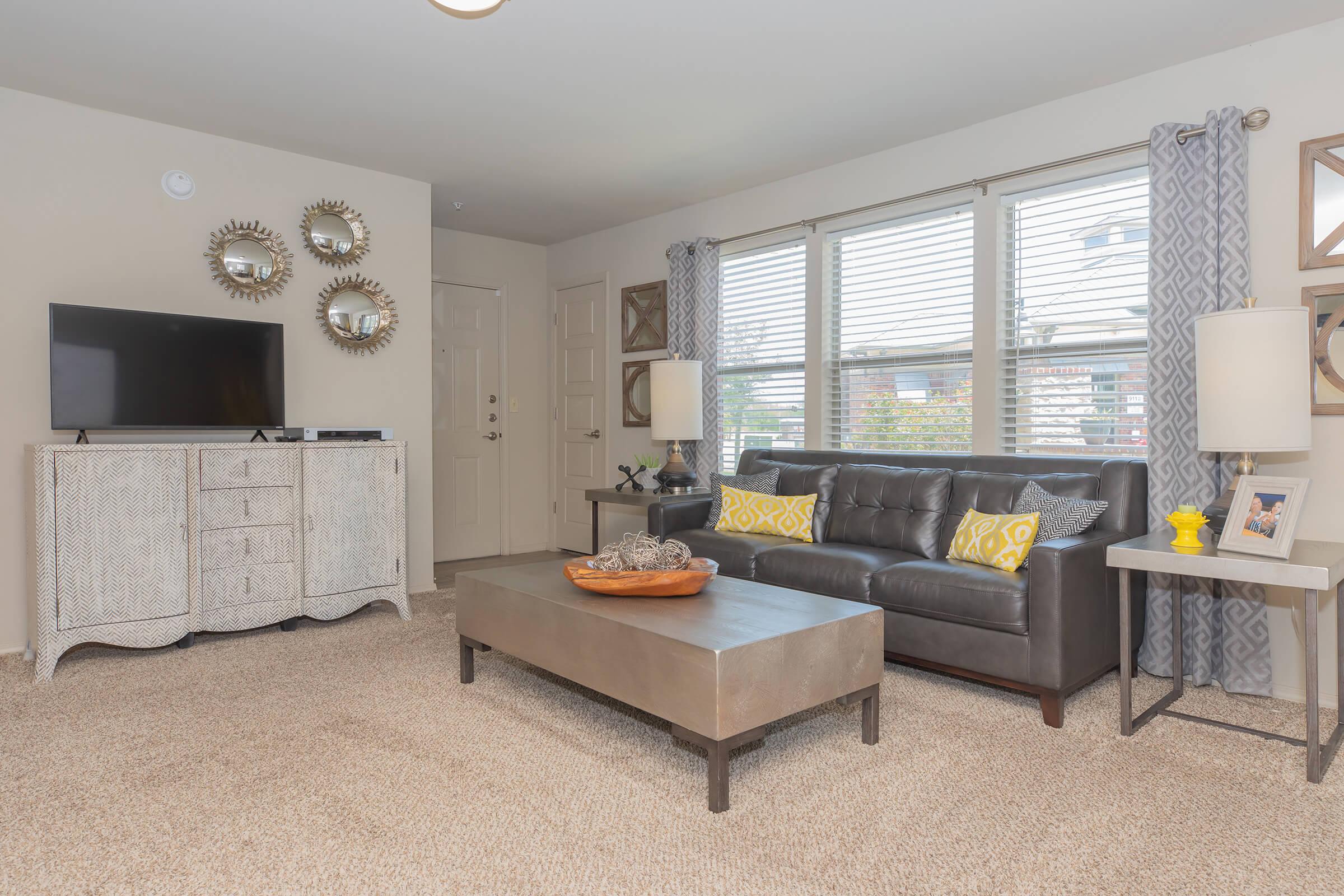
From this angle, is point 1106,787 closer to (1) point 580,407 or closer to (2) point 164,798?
(2) point 164,798

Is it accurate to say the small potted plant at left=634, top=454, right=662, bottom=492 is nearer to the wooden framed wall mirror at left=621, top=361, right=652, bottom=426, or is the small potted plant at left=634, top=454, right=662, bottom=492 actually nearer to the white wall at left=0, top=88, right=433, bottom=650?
the wooden framed wall mirror at left=621, top=361, right=652, bottom=426

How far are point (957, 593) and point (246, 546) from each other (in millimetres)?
3230

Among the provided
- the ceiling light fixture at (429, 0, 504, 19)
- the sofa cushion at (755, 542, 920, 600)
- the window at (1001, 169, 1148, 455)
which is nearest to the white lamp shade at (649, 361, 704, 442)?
the sofa cushion at (755, 542, 920, 600)

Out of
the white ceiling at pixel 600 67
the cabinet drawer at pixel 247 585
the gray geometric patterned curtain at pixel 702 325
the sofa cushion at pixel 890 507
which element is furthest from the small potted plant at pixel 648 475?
the cabinet drawer at pixel 247 585

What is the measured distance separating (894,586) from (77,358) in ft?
11.9

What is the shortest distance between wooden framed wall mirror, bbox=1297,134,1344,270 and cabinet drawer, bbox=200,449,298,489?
4.44 m

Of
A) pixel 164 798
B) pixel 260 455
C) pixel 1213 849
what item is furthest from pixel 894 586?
pixel 260 455

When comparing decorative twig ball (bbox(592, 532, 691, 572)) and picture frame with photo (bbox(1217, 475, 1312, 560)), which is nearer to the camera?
picture frame with photo (bbox(1217, 475, 1312, 560))

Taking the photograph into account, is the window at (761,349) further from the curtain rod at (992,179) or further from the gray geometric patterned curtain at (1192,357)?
the gray geometric patterned curtain at (1192,357)

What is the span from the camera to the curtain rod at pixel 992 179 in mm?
3086

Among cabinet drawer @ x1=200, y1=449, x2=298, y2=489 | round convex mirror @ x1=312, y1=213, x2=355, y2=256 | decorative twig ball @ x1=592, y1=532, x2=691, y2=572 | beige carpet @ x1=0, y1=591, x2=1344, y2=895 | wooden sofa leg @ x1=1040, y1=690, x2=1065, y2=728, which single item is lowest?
beige carpet @ x1=0, y1=591, x2=1344, y2=895

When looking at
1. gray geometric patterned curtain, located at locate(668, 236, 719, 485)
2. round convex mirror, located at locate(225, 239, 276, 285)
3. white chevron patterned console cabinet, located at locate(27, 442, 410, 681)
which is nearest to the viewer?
white chevron patterned console cabinet, located at locate(27, 442, 410, 681)

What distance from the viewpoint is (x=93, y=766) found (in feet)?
7.81

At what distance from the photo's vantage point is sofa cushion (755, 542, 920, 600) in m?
3.25
